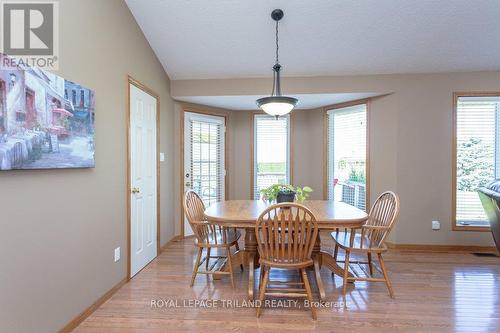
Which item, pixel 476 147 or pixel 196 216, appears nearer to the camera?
pixel 196 216

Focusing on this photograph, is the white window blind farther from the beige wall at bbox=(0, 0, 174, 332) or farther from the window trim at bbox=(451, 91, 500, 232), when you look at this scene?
the window trim at bbox=(451, 91, 500, 232)

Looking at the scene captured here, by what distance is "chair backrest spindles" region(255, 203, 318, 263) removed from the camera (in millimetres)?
2020

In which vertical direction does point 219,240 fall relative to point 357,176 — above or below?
below

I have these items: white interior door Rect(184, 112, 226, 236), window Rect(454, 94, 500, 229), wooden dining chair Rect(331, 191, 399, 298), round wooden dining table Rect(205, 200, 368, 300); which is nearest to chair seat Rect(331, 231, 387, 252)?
wooden dining chair Rect(331, 191, 399, 298)

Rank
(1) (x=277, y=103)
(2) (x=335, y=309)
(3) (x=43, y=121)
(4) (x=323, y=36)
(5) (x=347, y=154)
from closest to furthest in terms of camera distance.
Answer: (3) (x=43, y=121), (2) (x=335, y=309), (1) (x=277, y=103), (4) (x=323, y=36), (5) (x=347, y=154)

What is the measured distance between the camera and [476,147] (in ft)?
12.1

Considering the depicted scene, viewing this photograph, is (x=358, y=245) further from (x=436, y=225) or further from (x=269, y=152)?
(x=269, y=152)

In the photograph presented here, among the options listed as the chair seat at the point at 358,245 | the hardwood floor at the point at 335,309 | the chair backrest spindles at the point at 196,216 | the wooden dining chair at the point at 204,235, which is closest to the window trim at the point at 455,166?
the hardwood floor at the point at 335,309

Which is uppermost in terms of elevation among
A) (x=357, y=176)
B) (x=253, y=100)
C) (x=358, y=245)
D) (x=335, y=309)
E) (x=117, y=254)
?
(x=253, y=100)

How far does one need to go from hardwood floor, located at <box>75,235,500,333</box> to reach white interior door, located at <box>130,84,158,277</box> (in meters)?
0.30

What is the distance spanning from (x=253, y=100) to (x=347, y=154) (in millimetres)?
1701

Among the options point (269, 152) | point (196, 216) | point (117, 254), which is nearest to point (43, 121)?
point (117, 254)

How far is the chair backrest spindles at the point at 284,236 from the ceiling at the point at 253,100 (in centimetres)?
231

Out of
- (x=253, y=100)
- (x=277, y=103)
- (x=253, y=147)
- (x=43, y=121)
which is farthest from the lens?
(x=253, y=147)
